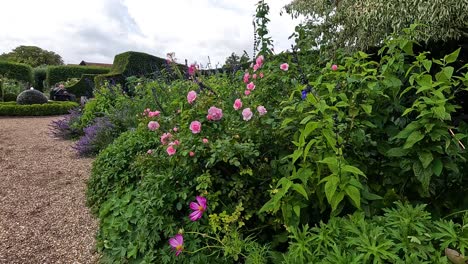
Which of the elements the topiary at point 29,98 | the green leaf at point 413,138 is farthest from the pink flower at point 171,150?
the topiary at point 29,98

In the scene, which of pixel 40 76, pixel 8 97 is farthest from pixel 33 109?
pixel 40 76

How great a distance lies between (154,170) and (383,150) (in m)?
1.43

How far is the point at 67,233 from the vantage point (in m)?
2.61

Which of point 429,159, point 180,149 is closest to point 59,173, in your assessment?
point 180,149

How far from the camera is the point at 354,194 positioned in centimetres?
123

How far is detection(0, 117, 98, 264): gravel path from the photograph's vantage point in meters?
2.36

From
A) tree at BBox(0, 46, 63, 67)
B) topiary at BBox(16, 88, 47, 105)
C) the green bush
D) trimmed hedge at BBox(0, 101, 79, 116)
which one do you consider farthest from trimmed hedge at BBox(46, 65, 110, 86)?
tree at BBox(0, 46, 63, 67)

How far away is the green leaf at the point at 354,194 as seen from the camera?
121 cm

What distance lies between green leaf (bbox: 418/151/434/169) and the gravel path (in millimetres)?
2071

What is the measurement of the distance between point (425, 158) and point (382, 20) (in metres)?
5.10

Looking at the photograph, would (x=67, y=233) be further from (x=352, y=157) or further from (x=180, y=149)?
(x=352, y=157)

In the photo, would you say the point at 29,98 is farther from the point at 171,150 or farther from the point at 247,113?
the point at 247,113

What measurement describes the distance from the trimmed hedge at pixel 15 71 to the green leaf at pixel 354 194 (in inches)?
922

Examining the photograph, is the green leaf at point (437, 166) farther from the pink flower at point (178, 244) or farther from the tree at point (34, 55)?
the tree at point (34, 55)
